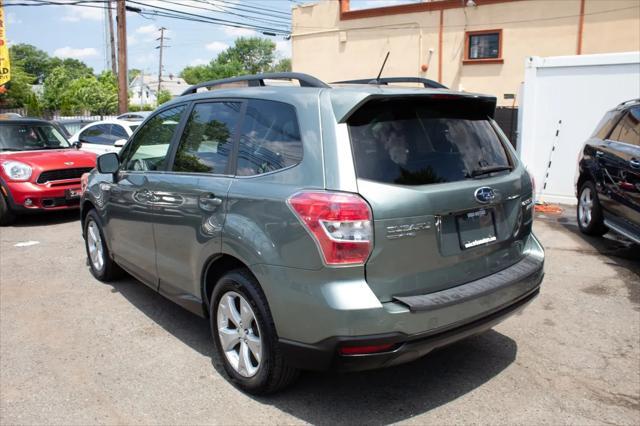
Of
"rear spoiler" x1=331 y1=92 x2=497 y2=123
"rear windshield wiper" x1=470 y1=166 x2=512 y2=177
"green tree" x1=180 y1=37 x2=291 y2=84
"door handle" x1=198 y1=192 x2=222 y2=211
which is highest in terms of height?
"green tree" x1=180 y1=37 x2=291 y2=84

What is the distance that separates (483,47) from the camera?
22.2 meters

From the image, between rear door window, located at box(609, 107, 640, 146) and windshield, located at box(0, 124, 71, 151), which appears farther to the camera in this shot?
windshield, located at box(0, 124, 71, 151)

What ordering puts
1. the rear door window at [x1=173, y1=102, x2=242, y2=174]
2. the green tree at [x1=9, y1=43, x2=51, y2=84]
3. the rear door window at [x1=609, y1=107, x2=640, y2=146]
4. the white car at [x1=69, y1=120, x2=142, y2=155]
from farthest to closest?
the green tree at [x1=9, y1=43, x2=51, y2=84] → the white car at [x1=69, y1=120, x2=142, y2=155] → the rear door window at [x1=609, y1=107, x2=640, y2=146] → the rear door window at [x1=173, y1=102, x2=242, y2=174]

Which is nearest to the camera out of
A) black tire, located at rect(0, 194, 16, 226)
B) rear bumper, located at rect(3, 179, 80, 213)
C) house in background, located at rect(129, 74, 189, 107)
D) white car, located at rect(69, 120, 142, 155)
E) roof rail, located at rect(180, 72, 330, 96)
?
roof rail, located at rect(180, 72, 330, 96)

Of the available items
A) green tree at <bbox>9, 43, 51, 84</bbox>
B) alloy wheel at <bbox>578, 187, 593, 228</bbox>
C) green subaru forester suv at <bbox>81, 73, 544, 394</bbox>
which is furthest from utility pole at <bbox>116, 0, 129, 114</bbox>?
green tree at <bbox>9, 43, 51, 84</bbox>

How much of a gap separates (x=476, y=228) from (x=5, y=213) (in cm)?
788

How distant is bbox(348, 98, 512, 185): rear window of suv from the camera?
2.96m

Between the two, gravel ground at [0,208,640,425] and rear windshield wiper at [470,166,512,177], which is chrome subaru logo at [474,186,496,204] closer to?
rear windshield wiper at [470,166,512,177]

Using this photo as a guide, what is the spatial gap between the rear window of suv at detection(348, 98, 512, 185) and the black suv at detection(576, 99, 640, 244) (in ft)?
11.2

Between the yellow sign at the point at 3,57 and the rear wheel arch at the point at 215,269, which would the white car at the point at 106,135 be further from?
the yellow sign at the point at 3,57

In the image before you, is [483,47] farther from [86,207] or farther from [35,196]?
[86,207]

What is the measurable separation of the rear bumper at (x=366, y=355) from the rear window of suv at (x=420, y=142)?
797mm

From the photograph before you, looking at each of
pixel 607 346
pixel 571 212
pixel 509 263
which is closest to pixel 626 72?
pixel 571 212

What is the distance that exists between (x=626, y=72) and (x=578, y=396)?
7930 mm
